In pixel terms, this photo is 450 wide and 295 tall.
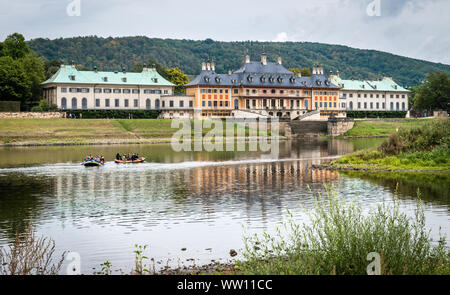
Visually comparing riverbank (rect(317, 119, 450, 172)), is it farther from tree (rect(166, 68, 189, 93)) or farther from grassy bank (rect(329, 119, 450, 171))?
tree (rect(166, 68, 189, 93))

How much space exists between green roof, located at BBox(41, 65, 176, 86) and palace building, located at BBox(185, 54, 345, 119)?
288 inches

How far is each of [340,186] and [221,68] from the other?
166580 mm

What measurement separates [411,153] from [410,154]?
305 mm

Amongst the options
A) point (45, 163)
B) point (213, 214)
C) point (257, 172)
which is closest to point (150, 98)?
point (45, 163)

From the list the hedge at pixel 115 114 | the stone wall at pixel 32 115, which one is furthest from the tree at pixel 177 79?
the stone wall at pixel 32 115

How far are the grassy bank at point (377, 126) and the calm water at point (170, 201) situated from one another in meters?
48.6

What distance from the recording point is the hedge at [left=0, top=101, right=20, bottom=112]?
86812 mm

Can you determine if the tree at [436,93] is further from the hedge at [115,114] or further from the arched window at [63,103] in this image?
the arched window at [63,103]

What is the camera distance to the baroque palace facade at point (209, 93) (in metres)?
99.2

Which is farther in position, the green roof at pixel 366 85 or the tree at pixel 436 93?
the green roof at pixel 366 85

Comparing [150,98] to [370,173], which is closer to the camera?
[370,173]

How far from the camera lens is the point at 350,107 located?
125 m

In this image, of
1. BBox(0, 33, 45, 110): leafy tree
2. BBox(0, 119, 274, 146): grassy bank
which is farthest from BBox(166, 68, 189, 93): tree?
BBox(0, 119, 274, 146): grassy bank
